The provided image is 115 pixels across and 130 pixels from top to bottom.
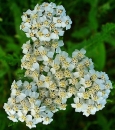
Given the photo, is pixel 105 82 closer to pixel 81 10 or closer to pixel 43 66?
pixel 43 66

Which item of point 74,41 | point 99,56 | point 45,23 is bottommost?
point 45,23

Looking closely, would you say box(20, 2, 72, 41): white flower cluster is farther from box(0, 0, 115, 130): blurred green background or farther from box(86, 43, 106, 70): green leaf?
box(86, 43, 106, 70): green leaf

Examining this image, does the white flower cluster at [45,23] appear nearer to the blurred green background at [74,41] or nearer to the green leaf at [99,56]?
the blurred green background at [74,41]

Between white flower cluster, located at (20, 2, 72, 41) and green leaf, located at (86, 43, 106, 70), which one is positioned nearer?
white flower cluster, located at (20, 2, 72, 41)

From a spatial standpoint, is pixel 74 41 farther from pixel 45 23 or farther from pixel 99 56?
pixel 45 23

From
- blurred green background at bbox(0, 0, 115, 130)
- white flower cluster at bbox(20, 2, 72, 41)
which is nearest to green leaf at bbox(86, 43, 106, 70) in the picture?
blurred green background at bbox(0, 0, 115, 130)

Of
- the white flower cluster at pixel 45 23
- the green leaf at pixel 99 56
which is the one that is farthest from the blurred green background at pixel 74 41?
the white flower cluster at pixel 45 23

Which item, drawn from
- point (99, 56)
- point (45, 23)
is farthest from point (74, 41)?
point (45, 23)
